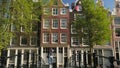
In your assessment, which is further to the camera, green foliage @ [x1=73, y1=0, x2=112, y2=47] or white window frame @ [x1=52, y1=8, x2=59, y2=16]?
white window frame @ [x1=52, y1=8, x2=59, y2=16]

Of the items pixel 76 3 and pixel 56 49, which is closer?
pixel 56 49

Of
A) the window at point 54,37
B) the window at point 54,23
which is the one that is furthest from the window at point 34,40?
the window at point 54,23

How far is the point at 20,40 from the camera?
3281 centimetres

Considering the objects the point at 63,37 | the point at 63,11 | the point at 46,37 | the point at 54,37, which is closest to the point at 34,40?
the point at 46,37

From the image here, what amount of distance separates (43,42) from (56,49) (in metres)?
2.20

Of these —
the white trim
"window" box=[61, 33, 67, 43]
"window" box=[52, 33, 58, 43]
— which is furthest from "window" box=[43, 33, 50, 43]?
the white trim

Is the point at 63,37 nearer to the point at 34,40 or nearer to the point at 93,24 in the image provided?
the point at 34,40

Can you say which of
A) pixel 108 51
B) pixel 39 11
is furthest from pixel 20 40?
pixel 108 51

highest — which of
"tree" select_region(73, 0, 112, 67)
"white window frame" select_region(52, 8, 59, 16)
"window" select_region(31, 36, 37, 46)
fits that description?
"white window frame" select_region(52, 8, 59, 16)

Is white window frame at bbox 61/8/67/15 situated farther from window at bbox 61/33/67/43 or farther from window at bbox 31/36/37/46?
window at bbox 31/36/37/46

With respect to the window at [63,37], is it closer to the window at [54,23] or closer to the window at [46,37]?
the window at [54,23]

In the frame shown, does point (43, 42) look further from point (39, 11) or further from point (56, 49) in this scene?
point (39, 11)

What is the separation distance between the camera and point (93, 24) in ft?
87.8

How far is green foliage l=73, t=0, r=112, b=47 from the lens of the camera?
26469mm
